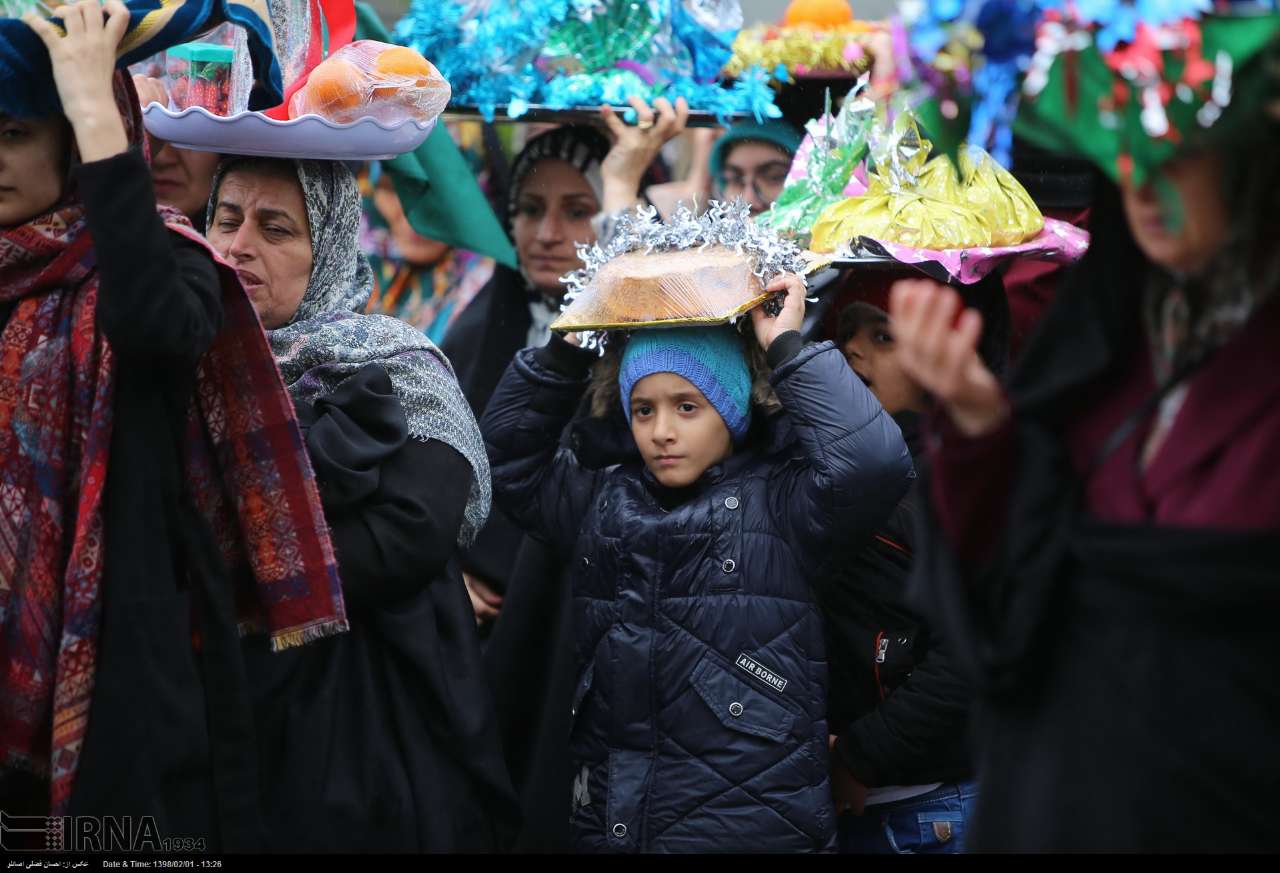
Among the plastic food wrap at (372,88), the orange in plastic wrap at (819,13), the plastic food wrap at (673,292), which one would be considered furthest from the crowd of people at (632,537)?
the orange in plastic wrap at (819,13)

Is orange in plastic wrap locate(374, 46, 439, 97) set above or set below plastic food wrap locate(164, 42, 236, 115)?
above

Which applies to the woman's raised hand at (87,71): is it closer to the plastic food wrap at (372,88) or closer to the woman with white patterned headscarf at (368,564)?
the plastic food wrap at (372,88)

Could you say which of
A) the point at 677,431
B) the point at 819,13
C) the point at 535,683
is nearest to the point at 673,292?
the point at 677,431

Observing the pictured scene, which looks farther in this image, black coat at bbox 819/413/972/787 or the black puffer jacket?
black coat at bbox 819/413/972/787

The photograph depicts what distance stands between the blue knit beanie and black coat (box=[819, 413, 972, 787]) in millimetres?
429

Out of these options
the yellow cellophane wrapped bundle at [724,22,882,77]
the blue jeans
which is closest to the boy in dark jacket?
the blue jeans

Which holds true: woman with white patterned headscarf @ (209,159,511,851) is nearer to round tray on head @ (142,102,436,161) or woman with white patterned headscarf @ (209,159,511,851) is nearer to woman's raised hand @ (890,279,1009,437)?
round tray on head @ (142,102,436,161)

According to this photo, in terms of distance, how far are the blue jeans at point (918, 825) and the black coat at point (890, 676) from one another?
0.18ft

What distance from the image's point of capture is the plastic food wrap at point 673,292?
11.0ft

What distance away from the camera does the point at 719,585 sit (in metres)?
3.31

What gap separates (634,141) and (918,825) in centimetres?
202

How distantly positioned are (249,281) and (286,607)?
32.7 inches

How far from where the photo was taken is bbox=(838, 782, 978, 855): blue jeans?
137 inches

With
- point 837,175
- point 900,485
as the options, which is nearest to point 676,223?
point 837,175
